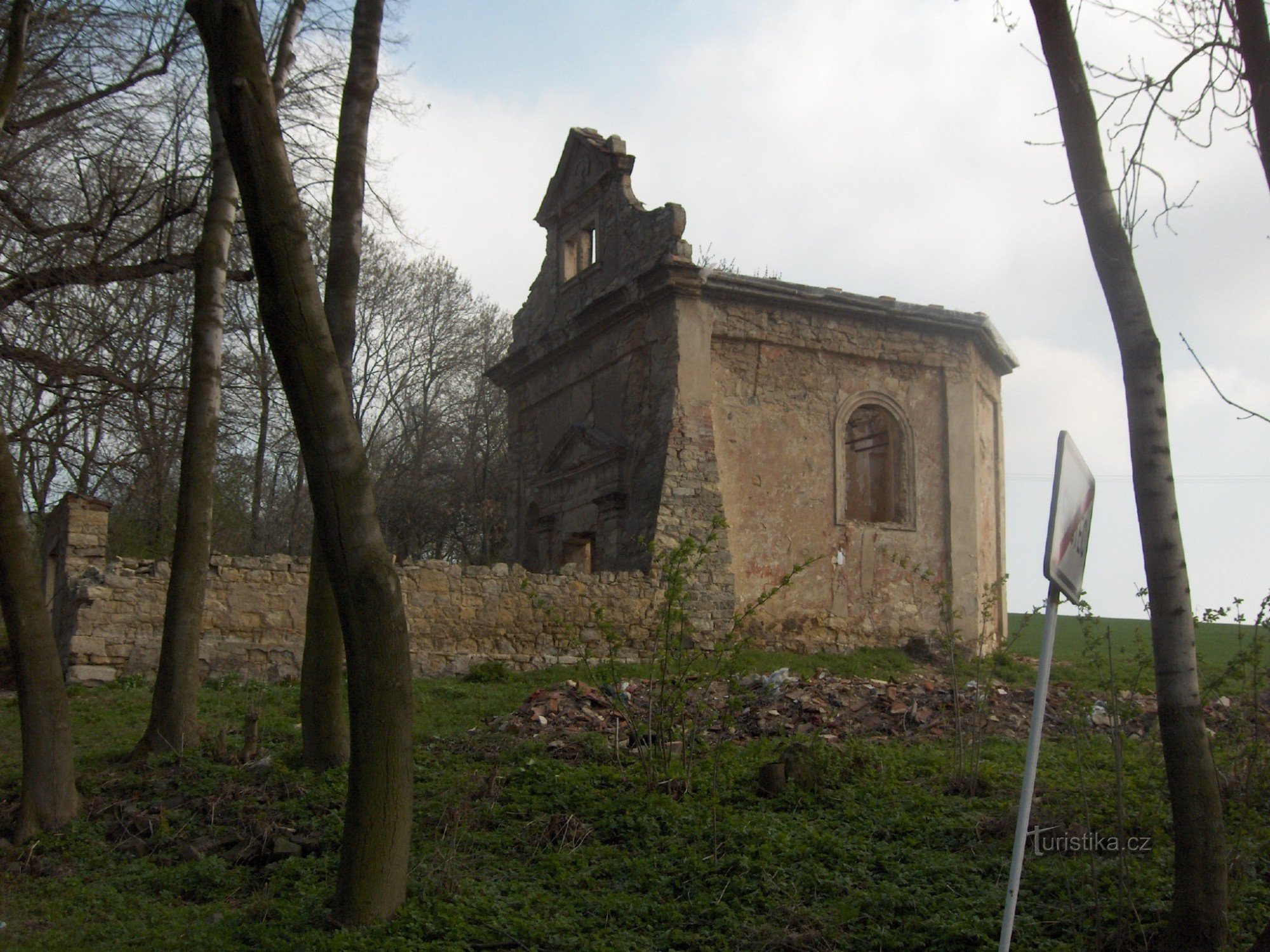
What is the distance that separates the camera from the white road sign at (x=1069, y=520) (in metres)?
3.77

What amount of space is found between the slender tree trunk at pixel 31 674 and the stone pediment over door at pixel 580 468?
1019 cm

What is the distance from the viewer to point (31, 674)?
728 cm

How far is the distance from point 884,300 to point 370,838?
45.5 ft

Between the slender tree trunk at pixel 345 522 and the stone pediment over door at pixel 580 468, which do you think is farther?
the stone pediment over door at pixel 580 468

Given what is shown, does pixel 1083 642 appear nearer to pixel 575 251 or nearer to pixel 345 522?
pixel 575 251

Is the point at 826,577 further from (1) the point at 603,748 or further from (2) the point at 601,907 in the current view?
(2) the point at 601,907

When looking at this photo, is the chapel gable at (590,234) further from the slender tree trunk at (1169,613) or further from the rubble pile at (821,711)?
the slender tree trunk at (1169,613)

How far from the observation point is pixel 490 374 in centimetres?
2109

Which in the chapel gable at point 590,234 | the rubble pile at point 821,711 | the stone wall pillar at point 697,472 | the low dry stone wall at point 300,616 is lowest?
the rubble pile at point 821,711

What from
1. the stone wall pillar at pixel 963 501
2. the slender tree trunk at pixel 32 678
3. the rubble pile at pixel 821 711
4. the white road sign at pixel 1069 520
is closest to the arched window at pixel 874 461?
the stone wall pillar at pixel 963 501

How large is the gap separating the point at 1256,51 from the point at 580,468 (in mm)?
13794

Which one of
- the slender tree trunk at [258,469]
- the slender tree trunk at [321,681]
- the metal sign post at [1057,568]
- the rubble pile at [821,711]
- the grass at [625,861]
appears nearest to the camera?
the metal sign post at [1057,568]

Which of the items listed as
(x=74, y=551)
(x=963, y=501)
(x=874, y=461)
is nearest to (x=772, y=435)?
(x=874, y=461)

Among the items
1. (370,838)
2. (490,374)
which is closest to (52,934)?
(370,838)
